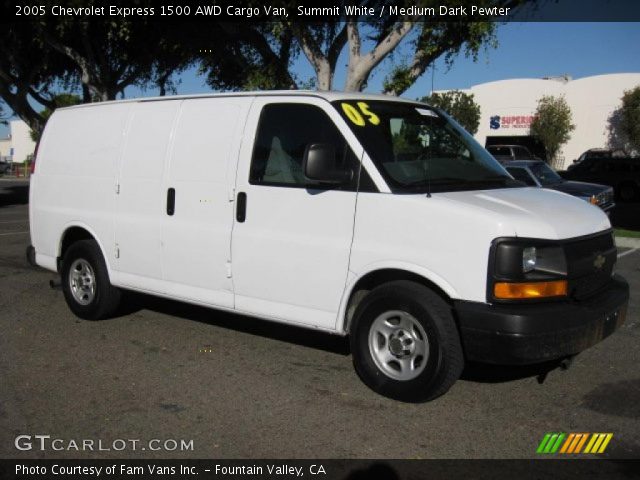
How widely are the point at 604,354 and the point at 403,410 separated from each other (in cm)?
219

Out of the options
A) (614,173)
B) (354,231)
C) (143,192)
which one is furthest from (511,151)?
(354,231)

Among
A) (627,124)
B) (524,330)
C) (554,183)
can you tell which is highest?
(627,124)

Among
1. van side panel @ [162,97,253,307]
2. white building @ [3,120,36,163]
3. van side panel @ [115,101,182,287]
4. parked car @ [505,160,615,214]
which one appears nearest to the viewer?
van side panel @ [162,97,253,307]

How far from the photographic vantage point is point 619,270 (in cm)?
982

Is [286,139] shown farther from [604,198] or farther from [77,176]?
[604,198]

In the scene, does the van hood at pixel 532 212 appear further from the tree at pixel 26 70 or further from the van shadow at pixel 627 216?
the tree at pixel 26 70

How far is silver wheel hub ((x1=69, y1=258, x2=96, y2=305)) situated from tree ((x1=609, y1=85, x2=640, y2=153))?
40.9m

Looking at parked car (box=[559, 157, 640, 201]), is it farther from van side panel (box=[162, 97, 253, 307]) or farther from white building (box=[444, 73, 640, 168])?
van side panel (box=[162, 97, 253, 307])

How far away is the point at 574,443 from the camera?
12.8 feet

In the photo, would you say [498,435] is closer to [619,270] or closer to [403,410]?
[403,410]

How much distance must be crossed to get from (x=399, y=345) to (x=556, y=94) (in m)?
45.9

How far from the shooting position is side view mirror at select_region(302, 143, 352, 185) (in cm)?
453

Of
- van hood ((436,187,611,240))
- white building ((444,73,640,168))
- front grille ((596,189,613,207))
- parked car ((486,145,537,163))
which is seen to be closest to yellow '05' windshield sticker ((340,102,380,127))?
van hood ((436,187,611,240))

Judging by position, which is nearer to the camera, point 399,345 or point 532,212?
point 532,212
